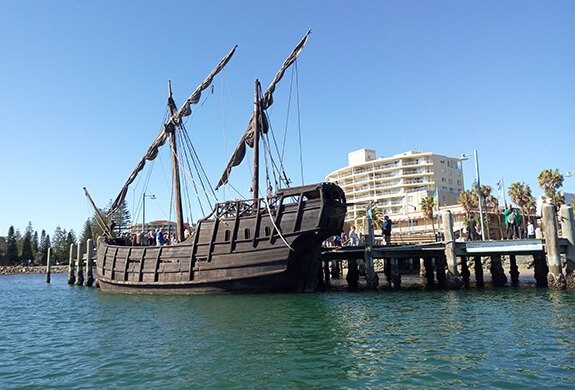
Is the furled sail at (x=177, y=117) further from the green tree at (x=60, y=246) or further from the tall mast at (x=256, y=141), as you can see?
the green tree at (x=60, y=246)

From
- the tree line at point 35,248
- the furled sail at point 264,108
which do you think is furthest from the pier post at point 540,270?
the tree line at point 35,248

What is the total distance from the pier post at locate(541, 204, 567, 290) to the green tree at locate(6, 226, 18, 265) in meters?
106

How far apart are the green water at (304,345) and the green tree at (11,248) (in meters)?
92.7

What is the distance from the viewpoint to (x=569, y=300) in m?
14.9

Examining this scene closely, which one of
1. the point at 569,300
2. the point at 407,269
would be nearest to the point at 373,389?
the point at 569,300

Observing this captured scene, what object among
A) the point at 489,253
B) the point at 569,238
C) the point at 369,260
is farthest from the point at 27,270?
the point at 569,238

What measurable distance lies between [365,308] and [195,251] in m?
9.29

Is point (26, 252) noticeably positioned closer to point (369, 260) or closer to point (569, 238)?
point (369, 260)

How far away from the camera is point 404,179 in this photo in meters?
83.1

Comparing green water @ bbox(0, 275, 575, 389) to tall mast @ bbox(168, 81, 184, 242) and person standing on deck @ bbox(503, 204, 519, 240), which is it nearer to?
person standing on deck @ bbox(503, 204, 519, 240)

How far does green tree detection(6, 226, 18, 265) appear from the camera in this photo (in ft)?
308

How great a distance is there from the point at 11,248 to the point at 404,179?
89002mm

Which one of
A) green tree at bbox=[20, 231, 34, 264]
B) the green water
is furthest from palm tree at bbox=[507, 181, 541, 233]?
green tree at bbox=[20, 231, 34, 264]

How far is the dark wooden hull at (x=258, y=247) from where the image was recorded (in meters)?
18.9
